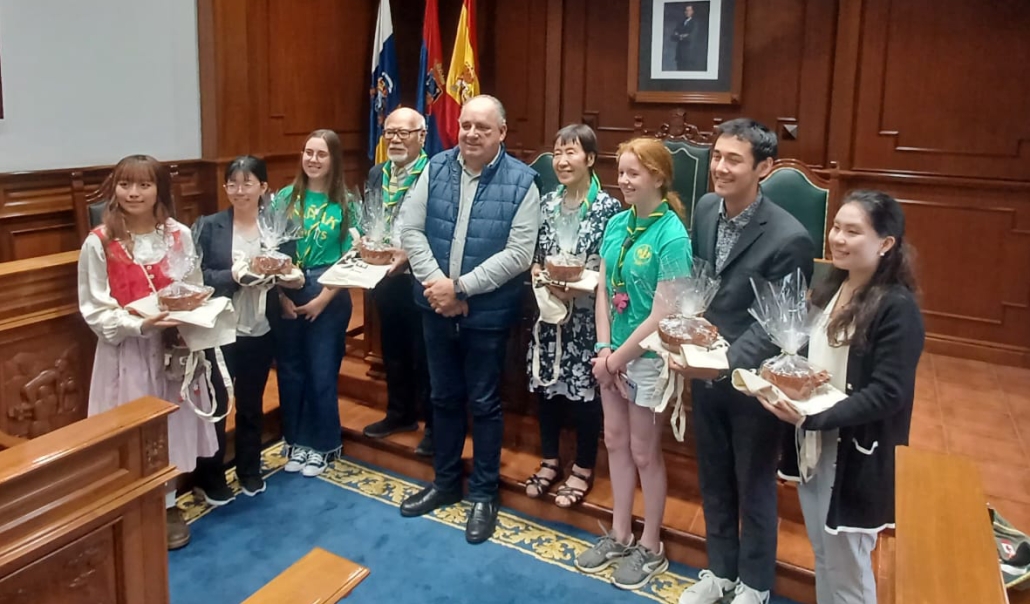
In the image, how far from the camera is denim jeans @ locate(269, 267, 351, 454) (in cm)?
320

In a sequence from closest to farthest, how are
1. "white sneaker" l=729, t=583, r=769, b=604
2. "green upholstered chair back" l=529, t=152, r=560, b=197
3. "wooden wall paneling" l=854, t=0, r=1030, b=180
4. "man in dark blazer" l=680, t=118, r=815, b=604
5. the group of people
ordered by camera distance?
the group of people → "man in dark blazer" l=680, t=118, r=815, b=604 → "white sneaker" l=729, t=583, r=769, b=604 → "wooden wall paneling" l=854, t=0, r=1030, b=180 → "green upholstered chair back" l=529, t=152, r=560, b=197

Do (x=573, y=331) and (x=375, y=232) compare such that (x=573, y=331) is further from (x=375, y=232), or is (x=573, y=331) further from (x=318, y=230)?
(x=318, y=230)

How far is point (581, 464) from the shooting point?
3090mm

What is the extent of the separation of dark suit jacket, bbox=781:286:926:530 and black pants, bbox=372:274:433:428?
70.0 inches

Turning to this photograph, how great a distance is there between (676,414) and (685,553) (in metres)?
0.72

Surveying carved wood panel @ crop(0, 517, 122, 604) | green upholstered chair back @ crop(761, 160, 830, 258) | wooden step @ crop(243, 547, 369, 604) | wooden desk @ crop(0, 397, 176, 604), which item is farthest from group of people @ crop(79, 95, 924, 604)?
green upholstered chair back @ crop(761, 160, 830, 258)

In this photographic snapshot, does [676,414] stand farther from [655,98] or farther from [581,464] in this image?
[655,98]


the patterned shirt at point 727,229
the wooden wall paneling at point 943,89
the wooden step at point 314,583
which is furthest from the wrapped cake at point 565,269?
the wooden wall paneling at point 943,89

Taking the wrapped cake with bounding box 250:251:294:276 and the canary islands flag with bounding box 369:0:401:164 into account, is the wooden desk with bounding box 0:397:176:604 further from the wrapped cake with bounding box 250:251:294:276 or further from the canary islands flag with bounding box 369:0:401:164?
the canary islands flag with bounding box 369:0:401:164

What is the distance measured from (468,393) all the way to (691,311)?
3.48ft

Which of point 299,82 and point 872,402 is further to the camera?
point 299,82

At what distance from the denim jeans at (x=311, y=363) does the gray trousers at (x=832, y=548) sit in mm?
1870

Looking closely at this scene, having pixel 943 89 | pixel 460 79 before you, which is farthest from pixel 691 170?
pixel 460 79

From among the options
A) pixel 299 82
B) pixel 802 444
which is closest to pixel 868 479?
pixel 802 444
